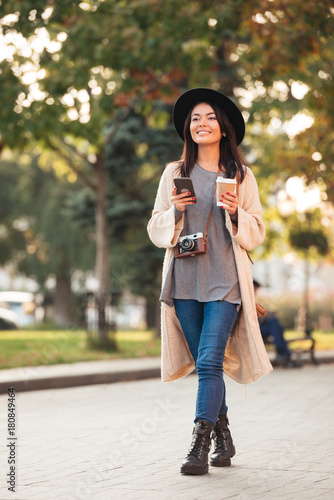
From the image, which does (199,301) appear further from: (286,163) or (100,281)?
(286,163)

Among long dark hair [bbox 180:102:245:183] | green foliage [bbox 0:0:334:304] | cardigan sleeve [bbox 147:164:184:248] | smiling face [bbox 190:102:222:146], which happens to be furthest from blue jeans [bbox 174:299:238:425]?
green foliage [bbox 0:0:334:304]

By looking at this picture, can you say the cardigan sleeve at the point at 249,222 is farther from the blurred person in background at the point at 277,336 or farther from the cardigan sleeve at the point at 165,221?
the blurred person in background at the point at 277,336

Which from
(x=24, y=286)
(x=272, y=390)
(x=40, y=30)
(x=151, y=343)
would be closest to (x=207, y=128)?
(x=272, y=390)

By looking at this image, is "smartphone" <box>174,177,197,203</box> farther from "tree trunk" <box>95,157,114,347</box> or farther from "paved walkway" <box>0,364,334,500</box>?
"tree trunk" <box>95,157,114,347</box>

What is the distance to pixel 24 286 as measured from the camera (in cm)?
6675

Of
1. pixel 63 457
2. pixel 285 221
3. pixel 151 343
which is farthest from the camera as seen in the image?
pixel 285 221

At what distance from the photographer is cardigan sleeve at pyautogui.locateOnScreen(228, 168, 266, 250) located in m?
5.07

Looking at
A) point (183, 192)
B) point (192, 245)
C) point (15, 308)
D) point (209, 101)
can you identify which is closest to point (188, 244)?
point (192, 245)

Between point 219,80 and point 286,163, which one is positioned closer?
point 286,163

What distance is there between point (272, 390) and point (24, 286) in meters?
57.1

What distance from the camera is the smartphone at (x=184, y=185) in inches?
197

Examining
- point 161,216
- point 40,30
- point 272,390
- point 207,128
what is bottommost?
point 272,390

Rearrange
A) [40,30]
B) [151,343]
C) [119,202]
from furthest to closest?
[119,202]
[151,343]
[40,30]

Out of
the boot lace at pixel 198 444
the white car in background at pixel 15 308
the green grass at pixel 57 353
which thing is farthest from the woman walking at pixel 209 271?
the white car in background at pixel 15 308
